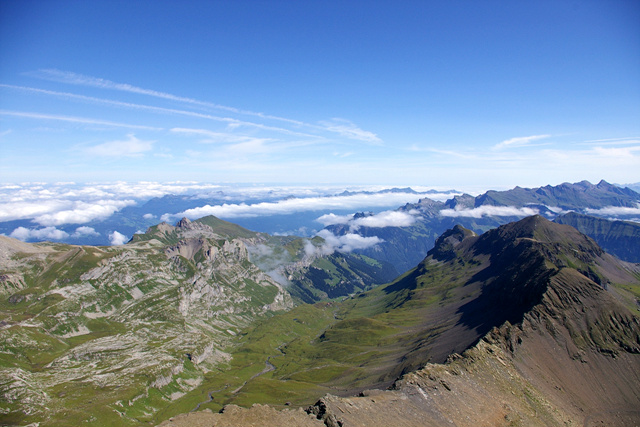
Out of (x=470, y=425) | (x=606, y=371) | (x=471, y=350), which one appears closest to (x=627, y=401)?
(x=606, y=371)

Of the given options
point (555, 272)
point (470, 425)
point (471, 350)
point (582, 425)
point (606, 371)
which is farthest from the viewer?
point (555, 272)

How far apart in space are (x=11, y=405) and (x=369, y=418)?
224008mm

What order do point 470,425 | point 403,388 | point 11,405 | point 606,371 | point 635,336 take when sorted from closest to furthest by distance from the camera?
point 470,425 → point 403,388 → point 606,371 → point 635,336 → point 11,405

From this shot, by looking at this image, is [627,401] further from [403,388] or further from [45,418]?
[45,418]

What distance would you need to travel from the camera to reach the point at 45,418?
585ft

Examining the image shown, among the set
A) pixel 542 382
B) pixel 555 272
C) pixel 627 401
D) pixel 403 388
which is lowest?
pixel 627 401

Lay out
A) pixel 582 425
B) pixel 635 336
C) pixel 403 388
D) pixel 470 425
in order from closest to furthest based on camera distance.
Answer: pixel 470 425 → pixel 403 388 → pixel 582 425 → pixel 635 336

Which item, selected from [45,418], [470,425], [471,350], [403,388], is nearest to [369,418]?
[403,388]

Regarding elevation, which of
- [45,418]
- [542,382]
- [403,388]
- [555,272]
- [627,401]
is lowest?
[45,418]

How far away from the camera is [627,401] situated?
129625mm

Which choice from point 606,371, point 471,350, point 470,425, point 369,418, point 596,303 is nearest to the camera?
point 369,418

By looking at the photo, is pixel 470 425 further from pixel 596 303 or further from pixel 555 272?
pixel 555 272

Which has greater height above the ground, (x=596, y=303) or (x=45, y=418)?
(x=596, y=303)

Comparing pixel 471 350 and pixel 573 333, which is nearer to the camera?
pixel 471 350
